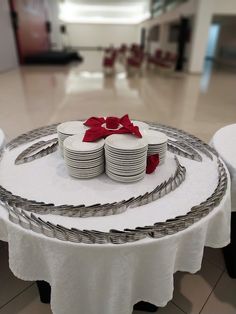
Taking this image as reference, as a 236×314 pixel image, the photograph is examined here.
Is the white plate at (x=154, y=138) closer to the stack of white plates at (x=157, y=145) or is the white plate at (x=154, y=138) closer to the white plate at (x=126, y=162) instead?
the stack of white plates at (x=157, y=145)

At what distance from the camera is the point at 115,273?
733 millimetres

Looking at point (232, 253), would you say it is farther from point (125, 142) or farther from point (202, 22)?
point (202, 22)


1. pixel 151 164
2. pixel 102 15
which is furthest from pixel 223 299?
pixel 102 15

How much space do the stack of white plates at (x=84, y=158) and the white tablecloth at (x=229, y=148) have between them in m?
0.64

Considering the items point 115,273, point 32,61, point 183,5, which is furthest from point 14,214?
point 183,5

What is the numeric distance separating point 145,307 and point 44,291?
0.50m

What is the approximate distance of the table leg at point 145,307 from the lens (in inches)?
42.9

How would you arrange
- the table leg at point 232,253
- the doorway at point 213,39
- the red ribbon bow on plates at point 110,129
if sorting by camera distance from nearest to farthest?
the red ribbon bow on plates at point 110,129 < the table leg at point 232,253 < the doorway at point 213,39

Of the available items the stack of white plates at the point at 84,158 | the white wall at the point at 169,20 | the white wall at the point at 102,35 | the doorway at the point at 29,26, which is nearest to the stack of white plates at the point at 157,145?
the stack of white plates at the point at 84,158

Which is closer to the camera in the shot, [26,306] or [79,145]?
[79,145]

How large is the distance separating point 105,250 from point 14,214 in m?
0.35

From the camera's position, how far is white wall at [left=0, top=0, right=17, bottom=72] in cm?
728

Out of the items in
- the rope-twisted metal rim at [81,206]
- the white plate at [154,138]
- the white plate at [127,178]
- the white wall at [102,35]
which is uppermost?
the white wall at [102,35]

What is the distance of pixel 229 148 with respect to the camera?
1.25m
